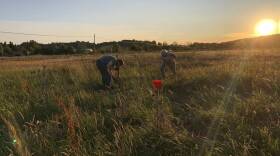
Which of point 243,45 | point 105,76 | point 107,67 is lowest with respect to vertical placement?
point 105,76

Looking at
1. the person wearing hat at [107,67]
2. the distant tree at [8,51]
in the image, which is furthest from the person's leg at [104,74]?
the distant tree at [8,51]

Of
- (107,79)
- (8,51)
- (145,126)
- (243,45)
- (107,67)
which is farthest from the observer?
(8,51)

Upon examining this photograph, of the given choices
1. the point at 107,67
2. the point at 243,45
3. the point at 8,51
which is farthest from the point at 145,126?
the point at 8,51

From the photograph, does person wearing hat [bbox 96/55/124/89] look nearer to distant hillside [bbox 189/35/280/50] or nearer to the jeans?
the jeans

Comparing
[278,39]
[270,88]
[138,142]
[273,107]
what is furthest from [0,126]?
[278,39]

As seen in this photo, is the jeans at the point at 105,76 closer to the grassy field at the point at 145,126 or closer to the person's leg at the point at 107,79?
the person's leg at the point at 107,79

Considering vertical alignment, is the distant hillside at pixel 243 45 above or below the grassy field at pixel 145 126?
above

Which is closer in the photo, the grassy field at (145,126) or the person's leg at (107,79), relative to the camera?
the grassy field at (145,126)

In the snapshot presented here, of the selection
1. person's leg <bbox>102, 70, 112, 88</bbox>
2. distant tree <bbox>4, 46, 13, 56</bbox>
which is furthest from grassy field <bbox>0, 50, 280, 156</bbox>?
distant tree <bbox>4, 46, 13, 56</bbox>

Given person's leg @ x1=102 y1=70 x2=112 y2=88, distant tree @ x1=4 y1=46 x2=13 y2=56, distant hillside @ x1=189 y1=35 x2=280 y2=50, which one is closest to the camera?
person's leg @ x1=102 y1=70 x2=112 y2=88

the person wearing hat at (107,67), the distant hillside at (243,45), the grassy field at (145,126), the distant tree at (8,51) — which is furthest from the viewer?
the distant tree at (8,51)

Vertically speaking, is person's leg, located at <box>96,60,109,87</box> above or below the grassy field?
above

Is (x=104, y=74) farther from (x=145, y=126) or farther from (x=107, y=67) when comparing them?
(x=145, y=126)

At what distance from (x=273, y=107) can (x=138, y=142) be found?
7.03 ft
